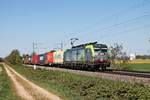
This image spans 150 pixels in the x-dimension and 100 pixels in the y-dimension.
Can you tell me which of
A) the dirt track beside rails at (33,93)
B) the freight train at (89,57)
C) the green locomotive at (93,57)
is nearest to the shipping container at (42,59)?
the freight train at (89,57)

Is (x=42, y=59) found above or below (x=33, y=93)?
above

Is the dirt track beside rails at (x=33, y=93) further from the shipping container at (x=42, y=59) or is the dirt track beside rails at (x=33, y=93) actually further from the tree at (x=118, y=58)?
the shipping container at (x=42, y=59)

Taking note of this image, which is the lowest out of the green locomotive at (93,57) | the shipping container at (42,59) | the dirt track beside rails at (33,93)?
the dirt track beside rails at (33,93)

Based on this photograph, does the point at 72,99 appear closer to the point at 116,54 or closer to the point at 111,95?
the point at 111,95

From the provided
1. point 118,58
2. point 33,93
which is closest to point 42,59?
point 118,58

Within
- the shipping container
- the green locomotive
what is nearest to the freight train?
the green locomotive

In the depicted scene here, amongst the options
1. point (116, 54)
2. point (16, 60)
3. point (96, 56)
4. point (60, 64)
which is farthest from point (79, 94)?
point (16, 60)

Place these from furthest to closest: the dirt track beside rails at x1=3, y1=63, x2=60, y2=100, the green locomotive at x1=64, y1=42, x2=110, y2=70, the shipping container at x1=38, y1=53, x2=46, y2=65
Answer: the shipping container at x1=38, y1=53, x2=46, y2=65 < the green locomotive at x1=64, y1=42, x2=110, y2=70 < the dirt track beside rails at x1=3, y1=63, x2=60, y2=100

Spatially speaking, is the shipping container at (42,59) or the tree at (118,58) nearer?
the tree at (118,58)

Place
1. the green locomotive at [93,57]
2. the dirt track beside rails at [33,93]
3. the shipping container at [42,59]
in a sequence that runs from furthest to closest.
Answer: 1. the shipping container at [42,59]
2. the green locomotive at [93,57]
3. the dirt track beside rails at [33,93]

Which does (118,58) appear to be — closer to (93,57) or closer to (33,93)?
(93,57)

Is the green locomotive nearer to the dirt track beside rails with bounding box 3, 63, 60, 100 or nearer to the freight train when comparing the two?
the freight train

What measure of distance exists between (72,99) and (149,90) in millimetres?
3678

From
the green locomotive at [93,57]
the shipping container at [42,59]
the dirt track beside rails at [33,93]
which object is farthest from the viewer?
the shipping container at [42,59]
